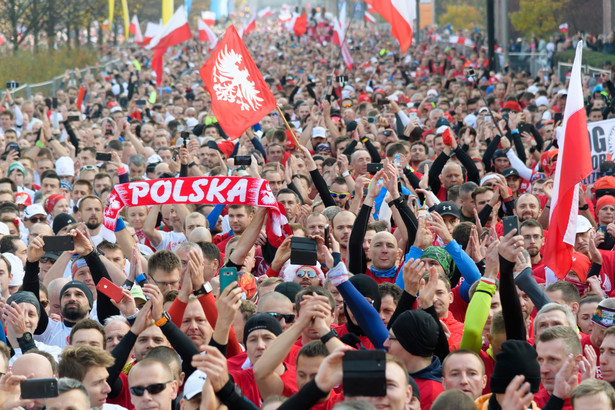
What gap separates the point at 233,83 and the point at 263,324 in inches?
251

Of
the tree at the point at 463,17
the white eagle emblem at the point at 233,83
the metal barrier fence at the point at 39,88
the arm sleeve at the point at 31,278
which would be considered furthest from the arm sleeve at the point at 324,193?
the tree at the point at 463,17

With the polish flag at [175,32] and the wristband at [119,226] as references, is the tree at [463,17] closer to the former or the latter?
the polish flag at [175,32]

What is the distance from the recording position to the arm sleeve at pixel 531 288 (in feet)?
23.7

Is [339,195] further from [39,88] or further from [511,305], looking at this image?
[39,88]

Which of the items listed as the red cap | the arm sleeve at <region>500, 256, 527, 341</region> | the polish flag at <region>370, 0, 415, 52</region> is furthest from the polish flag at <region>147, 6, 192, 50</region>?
the arm sleeve at <region>500, 256, 527, 341</region>

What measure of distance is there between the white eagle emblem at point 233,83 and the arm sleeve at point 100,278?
13.4ft

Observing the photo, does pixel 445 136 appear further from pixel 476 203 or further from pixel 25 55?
pixel 25 55

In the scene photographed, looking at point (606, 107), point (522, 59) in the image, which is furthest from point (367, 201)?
point (522, 59)

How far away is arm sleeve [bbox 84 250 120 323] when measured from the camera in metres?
8.20

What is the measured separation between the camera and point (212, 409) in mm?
5324

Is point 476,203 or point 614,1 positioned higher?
point 614,1

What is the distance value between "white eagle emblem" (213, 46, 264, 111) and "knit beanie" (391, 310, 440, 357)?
6.41 metres

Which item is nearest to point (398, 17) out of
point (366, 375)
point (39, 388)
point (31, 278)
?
point (31, 278)

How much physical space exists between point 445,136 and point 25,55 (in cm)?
2982
